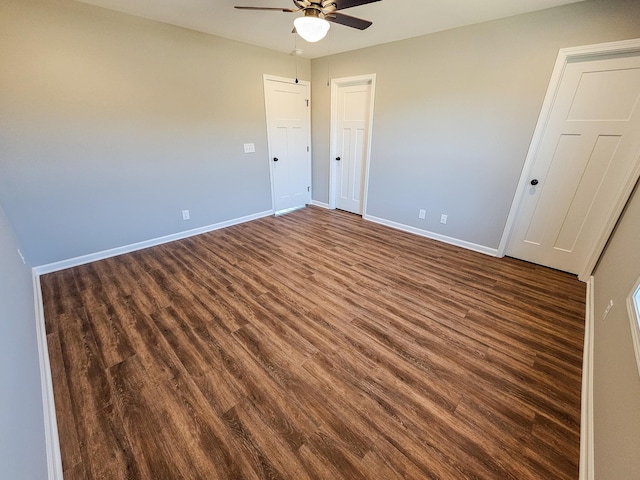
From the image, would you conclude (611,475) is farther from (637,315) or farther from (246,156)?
(246,156)

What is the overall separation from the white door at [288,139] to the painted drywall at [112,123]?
240mm

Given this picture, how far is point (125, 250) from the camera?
320 cm

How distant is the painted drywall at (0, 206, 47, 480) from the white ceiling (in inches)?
101

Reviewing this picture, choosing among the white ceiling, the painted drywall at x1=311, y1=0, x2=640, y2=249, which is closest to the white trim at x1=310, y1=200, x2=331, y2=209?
the painted drywall at x1=311, y1=0, x2=640, y2=249

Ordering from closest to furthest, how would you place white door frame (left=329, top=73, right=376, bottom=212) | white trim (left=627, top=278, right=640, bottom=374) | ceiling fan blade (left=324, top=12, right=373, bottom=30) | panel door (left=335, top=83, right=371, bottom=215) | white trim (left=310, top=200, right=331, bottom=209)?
white trim (left=627, top=278, right=640, bottom=374)
ceiling fan blade (left=324, top=12, right=373, bottom=30)
white door frame (left=329, top=73, right=376, bottom=212)
panel door (left=335, top=83, right=371, bottom=215)
white trim (left=310, top=200, right=331, bottom=209)

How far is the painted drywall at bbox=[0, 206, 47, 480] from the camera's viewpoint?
84 centimetres

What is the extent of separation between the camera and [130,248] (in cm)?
324

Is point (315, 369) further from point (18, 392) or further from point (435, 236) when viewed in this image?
point (435, 236)

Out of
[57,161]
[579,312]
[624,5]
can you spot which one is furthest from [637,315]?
[57,161]

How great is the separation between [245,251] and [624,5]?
4.16 metres

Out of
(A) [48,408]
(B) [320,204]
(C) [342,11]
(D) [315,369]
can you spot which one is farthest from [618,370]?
(B) [320,204]

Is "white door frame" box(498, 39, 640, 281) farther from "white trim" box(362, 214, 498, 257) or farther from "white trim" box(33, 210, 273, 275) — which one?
"white trim" box(33, 210, 273, 275)

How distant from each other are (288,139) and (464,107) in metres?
2.70

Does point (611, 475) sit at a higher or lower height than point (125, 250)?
higher
